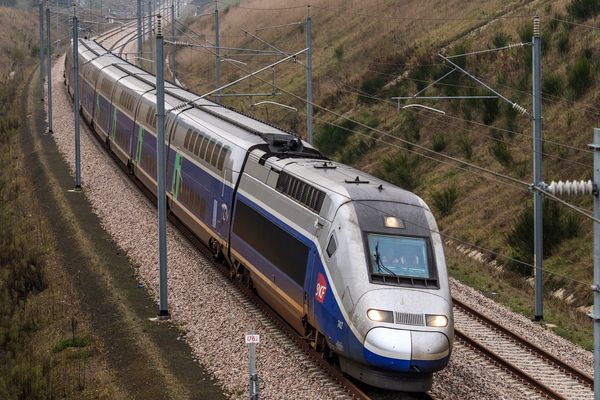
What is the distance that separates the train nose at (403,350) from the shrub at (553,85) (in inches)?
1077

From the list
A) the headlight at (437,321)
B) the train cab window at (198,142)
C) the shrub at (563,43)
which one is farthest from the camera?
the shrub at (563,43)

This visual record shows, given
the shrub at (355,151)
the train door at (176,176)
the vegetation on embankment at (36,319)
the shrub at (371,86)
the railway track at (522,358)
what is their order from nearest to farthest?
the vegetation on embankment at (36,319) → the railway track at (522,358) → the train door at (176,176) → the shrub at (355,151) → the shrub at (371,86)

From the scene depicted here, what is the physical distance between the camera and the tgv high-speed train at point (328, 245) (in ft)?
55.8

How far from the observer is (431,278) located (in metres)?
17.8

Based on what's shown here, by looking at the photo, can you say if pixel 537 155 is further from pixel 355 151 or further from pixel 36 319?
pixel 355 151

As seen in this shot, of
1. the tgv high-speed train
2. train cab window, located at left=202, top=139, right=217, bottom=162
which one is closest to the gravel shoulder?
the tgv high-speed train

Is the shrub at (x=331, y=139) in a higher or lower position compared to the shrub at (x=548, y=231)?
lower

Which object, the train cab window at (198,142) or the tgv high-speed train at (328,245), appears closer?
the tgv high-speed train at (328,245)

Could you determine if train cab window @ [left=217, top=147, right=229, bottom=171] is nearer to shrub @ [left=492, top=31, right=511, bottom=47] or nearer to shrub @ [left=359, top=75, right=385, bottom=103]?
shrub @ [left=492, top=31, right=511, bottom=47]

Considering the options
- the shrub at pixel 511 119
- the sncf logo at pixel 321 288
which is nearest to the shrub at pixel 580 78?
the shrub at pixel 511 119

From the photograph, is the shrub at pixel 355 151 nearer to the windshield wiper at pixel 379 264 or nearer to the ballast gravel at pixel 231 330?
the ballast gravel at pixel 231 330

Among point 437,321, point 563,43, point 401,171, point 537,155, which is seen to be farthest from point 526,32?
point 437,321

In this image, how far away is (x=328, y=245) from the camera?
1855 cm

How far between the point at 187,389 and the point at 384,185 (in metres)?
5.59
